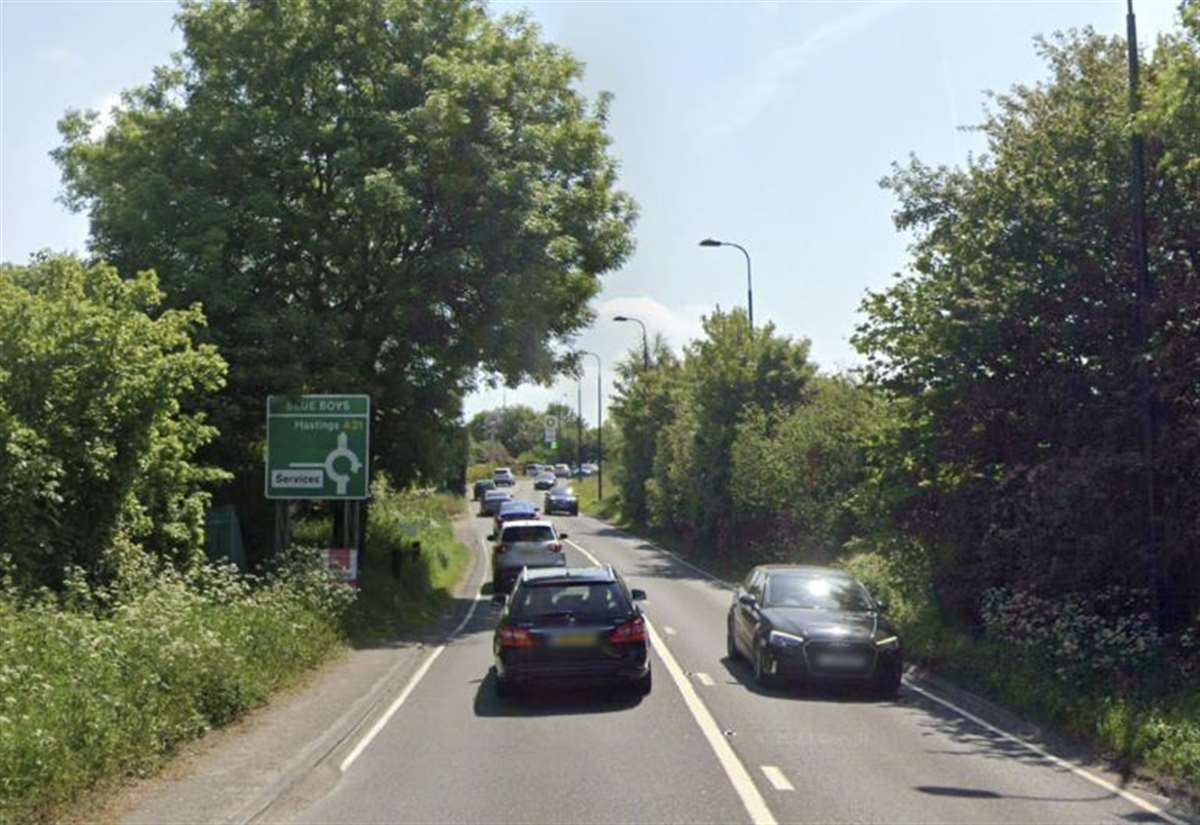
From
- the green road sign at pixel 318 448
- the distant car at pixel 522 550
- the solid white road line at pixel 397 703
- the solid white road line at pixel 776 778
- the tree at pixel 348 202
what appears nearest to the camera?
the solid white road line at pixel 776 778

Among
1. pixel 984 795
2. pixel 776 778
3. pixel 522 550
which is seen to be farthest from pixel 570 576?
pixel 522 550

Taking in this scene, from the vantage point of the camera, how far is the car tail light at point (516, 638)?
13.7 m

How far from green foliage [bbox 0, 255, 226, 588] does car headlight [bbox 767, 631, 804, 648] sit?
7.95 m

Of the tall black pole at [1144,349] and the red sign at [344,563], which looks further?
the red sign at [344,563]

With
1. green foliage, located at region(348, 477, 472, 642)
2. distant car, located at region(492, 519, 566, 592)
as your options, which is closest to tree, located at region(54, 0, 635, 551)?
green foliage, located at region(348, 477, 472, 642)

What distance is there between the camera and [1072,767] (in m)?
10.9

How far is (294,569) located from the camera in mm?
19188

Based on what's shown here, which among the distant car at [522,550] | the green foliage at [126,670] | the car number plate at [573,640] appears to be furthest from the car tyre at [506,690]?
the distant car at [522,550]

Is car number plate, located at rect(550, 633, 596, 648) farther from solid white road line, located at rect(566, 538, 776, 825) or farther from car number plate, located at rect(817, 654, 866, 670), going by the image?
car number plate, located at rect(817, 654, 866, 670)

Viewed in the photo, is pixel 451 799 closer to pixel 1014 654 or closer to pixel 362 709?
pixel 362 709

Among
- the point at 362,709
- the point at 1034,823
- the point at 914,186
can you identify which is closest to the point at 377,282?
the point at 914,186

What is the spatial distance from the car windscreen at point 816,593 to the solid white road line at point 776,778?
562cm

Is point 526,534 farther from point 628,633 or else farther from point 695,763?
point 695,763

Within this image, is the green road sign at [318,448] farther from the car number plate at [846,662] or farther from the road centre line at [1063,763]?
the car number plate at [846,662]
